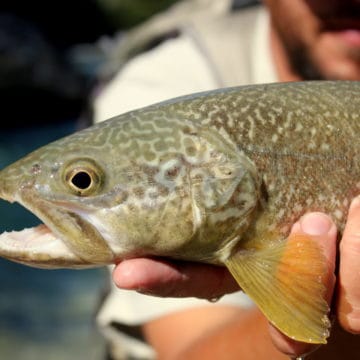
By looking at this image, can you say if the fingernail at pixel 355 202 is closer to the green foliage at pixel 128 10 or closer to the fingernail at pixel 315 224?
the fingernail at pixel 315 224

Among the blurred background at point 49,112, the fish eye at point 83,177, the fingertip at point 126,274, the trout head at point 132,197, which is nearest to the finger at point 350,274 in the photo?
the trout head at point 132,197

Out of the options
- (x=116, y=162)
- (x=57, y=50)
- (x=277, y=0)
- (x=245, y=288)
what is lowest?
(x=245, y=288)

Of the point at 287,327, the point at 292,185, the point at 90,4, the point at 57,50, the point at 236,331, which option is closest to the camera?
the point at 287,327

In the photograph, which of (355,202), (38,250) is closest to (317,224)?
(355,202)

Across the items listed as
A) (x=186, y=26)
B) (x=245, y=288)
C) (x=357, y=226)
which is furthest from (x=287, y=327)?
(x=186, y=26)

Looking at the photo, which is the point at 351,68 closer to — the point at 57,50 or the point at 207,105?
the point at 207,105

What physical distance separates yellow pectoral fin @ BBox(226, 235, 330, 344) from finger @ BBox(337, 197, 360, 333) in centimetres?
10

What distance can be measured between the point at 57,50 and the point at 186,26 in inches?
530

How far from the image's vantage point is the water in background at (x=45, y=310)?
262 inches

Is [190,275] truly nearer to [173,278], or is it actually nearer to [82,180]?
[173,278]

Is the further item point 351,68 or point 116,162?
point 351,68

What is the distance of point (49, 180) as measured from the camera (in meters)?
2.07

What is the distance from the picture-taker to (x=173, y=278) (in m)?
2.15

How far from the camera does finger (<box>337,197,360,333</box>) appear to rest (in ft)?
6.93
